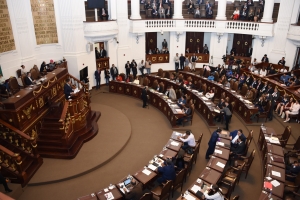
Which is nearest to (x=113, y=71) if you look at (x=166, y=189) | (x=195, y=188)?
(x=166, y=189)

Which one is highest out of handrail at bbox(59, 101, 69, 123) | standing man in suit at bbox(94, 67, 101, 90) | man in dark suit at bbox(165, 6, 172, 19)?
man in dark suit at bbox(165, 6, 172, 19)

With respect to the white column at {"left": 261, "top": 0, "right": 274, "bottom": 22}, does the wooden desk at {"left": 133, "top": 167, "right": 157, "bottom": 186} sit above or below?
below

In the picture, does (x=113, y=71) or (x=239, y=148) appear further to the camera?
(x=113, y=71)

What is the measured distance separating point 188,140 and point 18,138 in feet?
18.9

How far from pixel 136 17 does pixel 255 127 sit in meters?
11.1

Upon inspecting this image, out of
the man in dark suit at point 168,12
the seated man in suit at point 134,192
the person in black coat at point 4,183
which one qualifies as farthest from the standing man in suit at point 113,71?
the person in black coat at point 4,183

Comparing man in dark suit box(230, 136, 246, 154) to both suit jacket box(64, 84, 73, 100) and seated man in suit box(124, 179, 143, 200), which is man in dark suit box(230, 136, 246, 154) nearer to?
seated man in suit box(124, 179, 143, 200)

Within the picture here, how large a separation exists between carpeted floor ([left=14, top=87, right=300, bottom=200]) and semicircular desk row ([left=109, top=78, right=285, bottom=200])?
379 millimetres

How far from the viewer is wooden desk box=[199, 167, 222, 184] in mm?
7281

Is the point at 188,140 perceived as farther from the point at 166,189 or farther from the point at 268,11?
the point at 268,11

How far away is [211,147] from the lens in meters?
9.30

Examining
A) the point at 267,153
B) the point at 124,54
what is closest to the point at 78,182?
the point at 267,153

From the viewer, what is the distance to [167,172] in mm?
7359

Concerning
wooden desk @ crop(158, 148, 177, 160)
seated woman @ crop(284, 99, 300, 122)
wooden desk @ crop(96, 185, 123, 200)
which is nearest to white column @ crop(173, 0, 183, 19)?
seated woman @ crop(284, 99, 300, 122)
